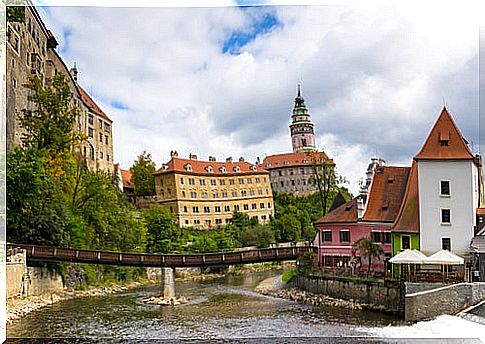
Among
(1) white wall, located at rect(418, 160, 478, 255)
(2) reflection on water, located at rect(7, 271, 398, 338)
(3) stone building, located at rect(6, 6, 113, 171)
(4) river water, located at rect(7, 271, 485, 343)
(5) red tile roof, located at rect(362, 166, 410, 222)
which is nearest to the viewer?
→ (4) river water, located at rect(7, 271, 485, 343)

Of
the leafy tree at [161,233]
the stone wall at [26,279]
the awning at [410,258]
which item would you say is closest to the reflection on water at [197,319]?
the stone wall at [26,279]

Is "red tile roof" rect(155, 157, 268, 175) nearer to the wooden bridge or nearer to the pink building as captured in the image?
the wooden bridge

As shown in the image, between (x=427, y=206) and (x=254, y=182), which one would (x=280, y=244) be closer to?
(x=254, y=182)

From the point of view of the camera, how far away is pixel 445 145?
1010cm

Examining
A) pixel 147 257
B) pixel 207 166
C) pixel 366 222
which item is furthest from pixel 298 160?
pixel 147 257

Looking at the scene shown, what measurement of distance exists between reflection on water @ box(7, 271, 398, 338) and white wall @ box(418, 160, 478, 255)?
157 centimetres

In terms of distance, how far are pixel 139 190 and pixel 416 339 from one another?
1378cm

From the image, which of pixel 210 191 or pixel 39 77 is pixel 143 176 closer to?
pixel 210 191

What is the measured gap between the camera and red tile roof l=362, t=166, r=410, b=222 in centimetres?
1153

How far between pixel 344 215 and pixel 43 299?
5.45 metres

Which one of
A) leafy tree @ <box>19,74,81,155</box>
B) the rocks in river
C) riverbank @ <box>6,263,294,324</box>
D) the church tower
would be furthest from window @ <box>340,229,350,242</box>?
leafy tree @ <box>19,74,81,155</box>

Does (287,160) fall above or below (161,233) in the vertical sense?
above

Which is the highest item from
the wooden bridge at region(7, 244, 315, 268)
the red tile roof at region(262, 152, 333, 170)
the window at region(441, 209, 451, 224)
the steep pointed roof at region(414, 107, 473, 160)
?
the red tile roof at region(262, 152, 333, 170)

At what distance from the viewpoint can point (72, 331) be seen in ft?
27.6
